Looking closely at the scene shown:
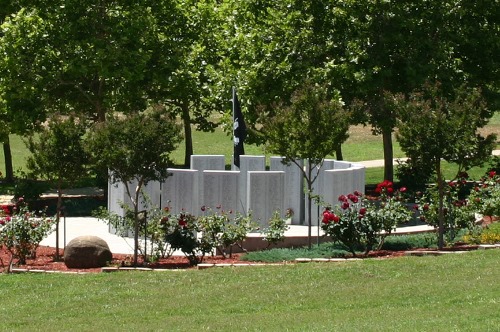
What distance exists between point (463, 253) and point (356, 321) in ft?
21.9

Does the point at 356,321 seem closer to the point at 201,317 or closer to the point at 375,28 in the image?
the point at 201,317

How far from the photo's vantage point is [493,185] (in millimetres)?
25422

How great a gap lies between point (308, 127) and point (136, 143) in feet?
11.3

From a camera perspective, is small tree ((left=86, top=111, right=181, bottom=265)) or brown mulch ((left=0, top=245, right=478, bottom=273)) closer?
brown mulch ((left=0, top=245, right=478, bottom=273))

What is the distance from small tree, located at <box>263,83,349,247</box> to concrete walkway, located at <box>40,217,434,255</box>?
256cm

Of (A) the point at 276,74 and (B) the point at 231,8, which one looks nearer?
(A) the point at 276,74

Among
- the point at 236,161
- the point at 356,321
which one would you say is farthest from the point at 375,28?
the point at 356,321

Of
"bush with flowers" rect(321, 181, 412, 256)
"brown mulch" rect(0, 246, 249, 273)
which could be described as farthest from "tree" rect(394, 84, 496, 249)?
"brown mulch" rect(0, 246, 249, 273)

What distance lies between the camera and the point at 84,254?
20.9 meters

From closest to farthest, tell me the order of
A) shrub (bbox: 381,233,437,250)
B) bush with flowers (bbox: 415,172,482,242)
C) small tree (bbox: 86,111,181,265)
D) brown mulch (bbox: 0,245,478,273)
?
brown mulch (bbox: 0,245,478,273)
small tree (bbox: 86,111,181,265)
shrub (bbox: 381,233,437,250)
bush with flowers (bbox: 415,172,482,242)

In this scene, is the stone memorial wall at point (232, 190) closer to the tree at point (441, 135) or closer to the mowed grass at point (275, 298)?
the tree at point (441, 135)

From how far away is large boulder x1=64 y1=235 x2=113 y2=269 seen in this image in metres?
20.9

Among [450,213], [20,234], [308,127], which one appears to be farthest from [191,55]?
[20,234]

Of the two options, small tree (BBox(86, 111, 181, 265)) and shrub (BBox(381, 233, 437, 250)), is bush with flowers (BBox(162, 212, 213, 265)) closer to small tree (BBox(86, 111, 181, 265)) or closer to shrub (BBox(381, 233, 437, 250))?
small tree (BBox(86, 111, 181, 265))
